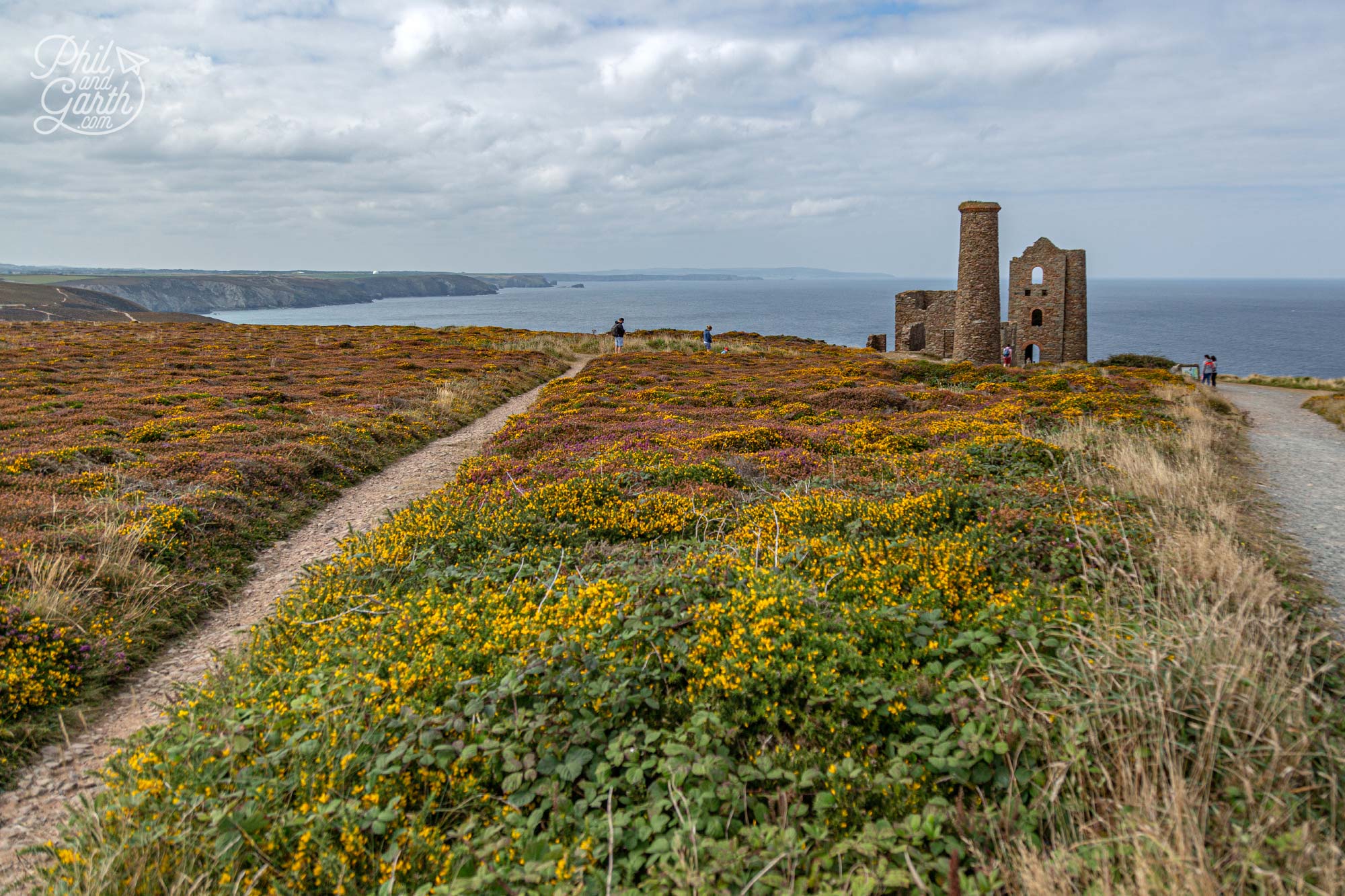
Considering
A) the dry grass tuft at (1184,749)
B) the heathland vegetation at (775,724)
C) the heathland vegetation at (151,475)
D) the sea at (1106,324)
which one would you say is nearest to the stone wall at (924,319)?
the sea at (1106,324)

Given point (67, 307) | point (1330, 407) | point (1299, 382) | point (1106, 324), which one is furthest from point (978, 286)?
point (1106, 324)

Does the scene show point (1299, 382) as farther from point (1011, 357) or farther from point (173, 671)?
point (173, 671)

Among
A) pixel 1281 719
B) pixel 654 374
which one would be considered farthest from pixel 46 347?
pixel 1281 719

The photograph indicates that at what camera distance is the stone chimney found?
3441cm

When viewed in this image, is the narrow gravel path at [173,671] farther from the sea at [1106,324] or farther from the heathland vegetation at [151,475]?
the sea at [1106,324]

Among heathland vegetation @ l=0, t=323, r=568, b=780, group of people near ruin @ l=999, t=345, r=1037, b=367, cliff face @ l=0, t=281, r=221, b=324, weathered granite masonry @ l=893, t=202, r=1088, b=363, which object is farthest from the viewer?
cliff face @ l=0, t=281, r=221, b=324

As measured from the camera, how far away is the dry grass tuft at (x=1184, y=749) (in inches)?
119

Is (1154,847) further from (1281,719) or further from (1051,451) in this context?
(1051,451)

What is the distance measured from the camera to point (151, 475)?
1190 centimetres

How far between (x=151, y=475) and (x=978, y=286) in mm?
34574

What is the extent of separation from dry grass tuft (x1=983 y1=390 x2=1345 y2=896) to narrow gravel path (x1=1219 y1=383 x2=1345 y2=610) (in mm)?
3066

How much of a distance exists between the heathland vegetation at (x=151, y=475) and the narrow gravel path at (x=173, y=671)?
0.71 feet

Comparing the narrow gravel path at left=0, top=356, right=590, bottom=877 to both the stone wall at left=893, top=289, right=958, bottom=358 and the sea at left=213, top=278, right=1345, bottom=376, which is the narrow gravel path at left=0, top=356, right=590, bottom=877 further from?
the sea at left=213, top=278, right=1345, bottom=376

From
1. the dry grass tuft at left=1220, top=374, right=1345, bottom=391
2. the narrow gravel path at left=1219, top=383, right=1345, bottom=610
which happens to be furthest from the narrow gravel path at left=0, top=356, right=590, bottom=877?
the dry grass tuft at left=1220, top=374, right=1345, bottom=391
